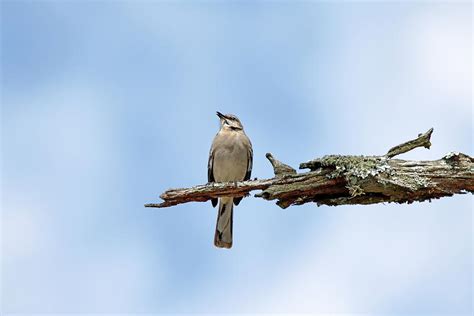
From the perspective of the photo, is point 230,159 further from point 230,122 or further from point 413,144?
point 413,144

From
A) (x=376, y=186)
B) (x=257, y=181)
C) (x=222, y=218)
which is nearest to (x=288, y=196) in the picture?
(x=257, y=181)

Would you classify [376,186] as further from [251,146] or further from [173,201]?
[251,146]

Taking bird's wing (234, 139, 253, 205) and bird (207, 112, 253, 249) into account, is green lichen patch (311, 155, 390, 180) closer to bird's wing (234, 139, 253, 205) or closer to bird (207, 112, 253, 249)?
bird (207, 112, 253, 249)

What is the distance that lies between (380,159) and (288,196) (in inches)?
43.8

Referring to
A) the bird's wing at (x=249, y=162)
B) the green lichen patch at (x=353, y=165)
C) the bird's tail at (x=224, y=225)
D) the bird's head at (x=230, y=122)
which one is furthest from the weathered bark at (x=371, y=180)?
the bird's head at (x=230, y=122)

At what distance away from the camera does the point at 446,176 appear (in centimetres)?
699

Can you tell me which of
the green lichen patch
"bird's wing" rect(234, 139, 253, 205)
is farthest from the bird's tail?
the green lichen patch

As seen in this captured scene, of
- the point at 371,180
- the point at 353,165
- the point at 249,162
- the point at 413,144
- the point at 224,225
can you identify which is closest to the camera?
the point at 371,180

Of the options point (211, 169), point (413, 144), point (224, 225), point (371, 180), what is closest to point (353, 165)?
point (371, 180)

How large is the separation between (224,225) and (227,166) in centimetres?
108

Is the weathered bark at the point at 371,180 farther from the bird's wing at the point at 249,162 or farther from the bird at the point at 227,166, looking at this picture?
the bird's wing at the point at 249,162

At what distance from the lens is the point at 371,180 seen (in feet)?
23.1

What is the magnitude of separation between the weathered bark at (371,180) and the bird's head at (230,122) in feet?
16.6

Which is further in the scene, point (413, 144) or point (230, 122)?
point (230, 122)
